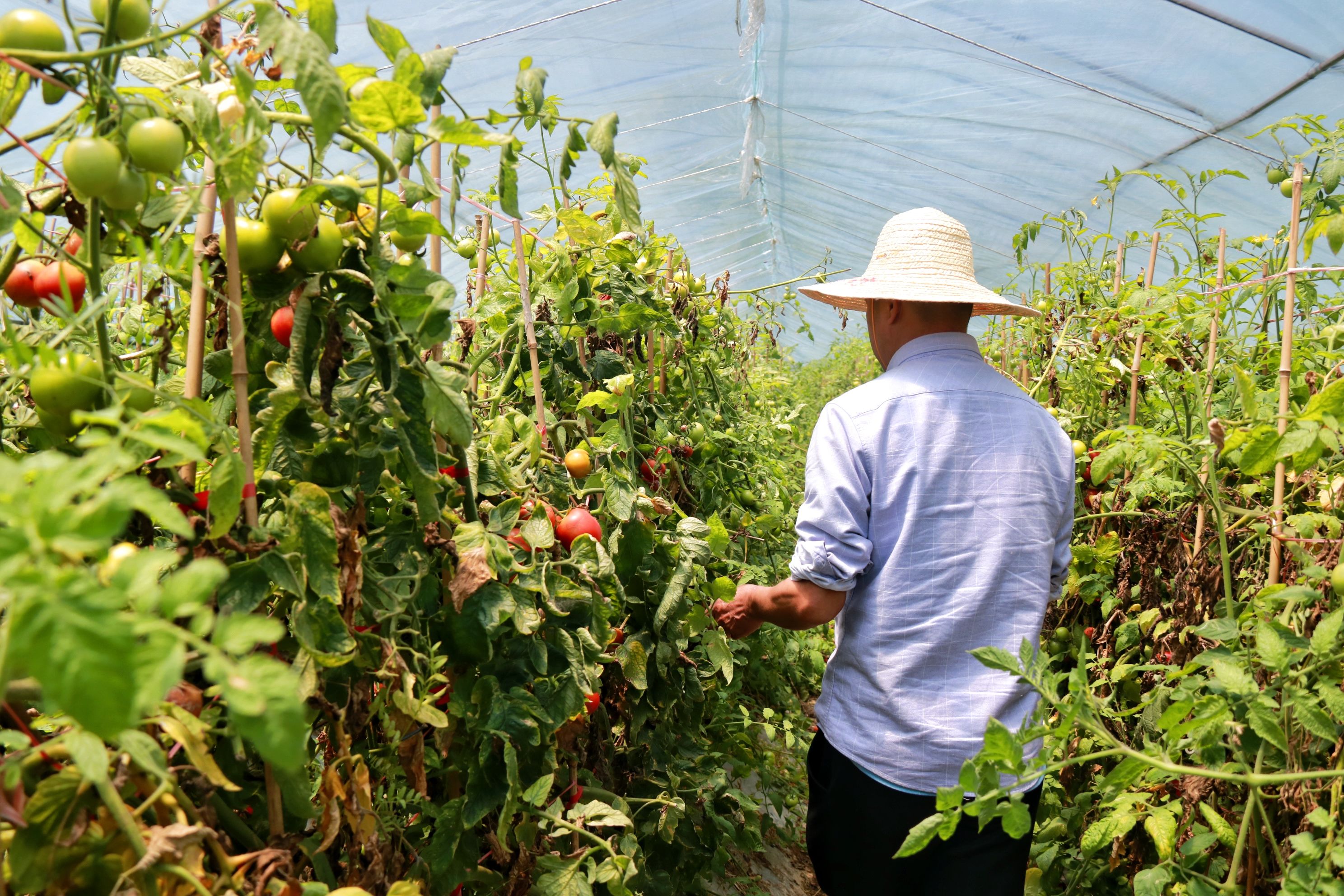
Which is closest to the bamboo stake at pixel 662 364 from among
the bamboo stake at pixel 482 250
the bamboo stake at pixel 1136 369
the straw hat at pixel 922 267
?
the straw hat at pixel 922 267

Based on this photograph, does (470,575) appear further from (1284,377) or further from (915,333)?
(1284,377)

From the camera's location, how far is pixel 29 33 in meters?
0.60

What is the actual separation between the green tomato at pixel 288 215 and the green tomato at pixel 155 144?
11 cm

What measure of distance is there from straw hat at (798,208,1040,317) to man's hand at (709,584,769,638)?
59 centimetres

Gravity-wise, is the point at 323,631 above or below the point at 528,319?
below

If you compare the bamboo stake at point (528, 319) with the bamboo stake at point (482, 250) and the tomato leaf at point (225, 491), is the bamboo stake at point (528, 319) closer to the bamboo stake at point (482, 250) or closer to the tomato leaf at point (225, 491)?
the bamboo stake at point (482, 250)

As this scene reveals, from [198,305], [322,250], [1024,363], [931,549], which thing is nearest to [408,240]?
[322,250]

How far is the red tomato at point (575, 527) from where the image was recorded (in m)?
1.22

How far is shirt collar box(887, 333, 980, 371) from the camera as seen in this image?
5.33 ft

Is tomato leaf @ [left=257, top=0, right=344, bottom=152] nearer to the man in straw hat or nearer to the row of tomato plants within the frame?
the row of tomato plants

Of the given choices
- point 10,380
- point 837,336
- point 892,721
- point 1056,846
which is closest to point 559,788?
point 892,721

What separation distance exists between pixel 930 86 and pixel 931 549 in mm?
4277

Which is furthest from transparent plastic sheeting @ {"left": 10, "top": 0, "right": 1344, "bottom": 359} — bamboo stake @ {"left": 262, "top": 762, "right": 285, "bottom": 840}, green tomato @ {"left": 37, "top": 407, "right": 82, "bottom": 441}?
bamboo stake @ {"left": 262, "top": 762, "right": 285, "bottom": 840}

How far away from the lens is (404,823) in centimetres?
107
